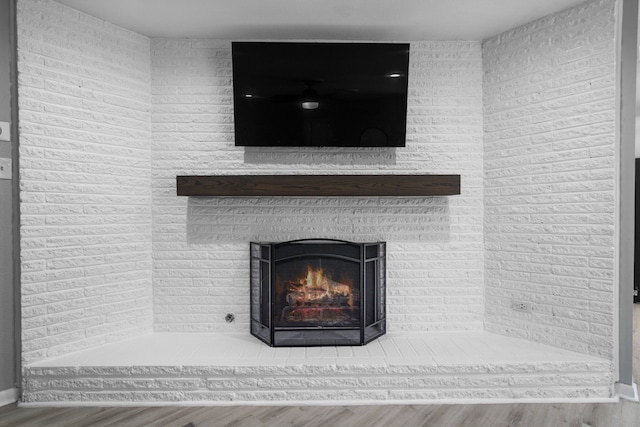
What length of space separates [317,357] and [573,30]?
2.91 meters

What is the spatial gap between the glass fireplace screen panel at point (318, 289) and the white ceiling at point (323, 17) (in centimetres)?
178

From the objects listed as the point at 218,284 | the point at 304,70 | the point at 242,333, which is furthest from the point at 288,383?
the point at 304,70

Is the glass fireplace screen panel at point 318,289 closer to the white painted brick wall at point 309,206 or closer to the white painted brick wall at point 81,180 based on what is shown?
the white painted brick wall at point 309,206

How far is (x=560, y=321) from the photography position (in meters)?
2.70

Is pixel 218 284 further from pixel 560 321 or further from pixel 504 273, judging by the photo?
pixel 560 321

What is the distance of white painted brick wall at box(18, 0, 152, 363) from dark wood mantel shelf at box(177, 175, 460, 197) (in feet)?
1.86

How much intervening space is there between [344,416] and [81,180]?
2.43 meters

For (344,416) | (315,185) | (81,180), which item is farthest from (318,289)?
(81,180)

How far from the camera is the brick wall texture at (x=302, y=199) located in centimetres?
254

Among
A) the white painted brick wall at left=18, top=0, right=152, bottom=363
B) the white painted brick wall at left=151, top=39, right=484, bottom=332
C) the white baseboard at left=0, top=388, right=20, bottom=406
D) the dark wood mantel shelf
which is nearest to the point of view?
the white baseboard at left=0, top=388, right=20, bottom=406

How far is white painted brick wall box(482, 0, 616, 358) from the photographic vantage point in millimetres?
2518

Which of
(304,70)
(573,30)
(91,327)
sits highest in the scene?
(573,30)

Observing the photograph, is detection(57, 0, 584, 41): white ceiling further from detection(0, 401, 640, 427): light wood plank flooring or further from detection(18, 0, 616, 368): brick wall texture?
detection(0, 401, 640, 427): light wood plank flooring

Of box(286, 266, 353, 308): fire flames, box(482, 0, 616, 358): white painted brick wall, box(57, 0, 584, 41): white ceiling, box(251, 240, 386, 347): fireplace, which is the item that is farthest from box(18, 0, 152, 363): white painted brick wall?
box(482, 0, 616, 358): white painted brick wall
